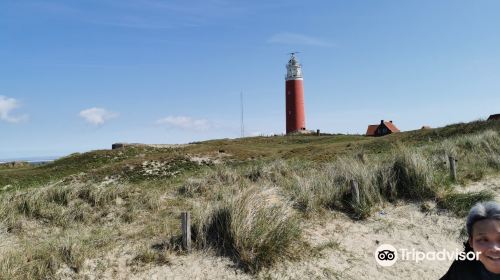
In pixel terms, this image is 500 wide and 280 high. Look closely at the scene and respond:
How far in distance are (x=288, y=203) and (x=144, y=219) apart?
294 cm

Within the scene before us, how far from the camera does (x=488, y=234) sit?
2.72 m

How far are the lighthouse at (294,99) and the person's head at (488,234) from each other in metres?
56.9

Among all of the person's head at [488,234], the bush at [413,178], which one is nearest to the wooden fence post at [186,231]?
the person's head at [488,234]

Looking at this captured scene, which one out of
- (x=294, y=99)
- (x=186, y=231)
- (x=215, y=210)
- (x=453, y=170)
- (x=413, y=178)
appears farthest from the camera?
(x=294, y=99)

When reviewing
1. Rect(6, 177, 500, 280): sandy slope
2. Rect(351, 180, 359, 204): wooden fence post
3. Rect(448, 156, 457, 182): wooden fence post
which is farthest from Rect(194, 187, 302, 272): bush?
Rect(448, 156, 457, 182): wooden fence post

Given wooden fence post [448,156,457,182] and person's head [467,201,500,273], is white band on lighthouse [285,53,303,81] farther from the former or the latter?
person's head [467,201,500,273]

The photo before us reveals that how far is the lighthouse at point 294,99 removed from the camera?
2377 inches

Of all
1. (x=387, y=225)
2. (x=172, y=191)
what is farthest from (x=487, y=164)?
(x=172, y=191)

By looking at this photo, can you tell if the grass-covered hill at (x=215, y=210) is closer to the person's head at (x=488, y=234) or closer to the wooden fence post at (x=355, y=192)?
the wooden fence post at (x=355, y=192)

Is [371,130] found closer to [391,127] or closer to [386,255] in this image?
[391,127]

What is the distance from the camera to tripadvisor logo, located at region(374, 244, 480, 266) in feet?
24.1

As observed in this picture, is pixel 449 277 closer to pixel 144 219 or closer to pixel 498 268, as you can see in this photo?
pixel 498 268

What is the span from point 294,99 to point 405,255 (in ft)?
178

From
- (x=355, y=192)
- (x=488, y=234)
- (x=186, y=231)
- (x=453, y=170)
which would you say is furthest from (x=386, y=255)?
(x=488, y=234)
